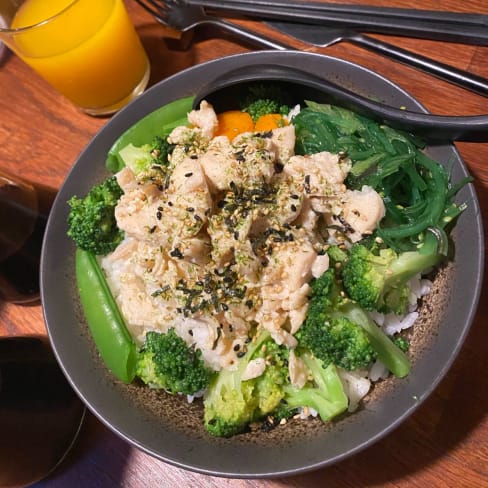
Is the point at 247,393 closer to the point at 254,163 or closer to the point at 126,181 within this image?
the point at 254,163

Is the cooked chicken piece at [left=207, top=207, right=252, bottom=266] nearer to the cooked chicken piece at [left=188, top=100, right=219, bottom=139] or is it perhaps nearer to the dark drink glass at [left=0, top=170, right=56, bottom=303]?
the cooked chicken piece at [left=188, top=100, right=219, bottom=139]

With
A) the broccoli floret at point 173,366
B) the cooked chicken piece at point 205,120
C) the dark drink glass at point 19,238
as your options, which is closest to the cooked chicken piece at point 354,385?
the broccoli floret at point 173,366

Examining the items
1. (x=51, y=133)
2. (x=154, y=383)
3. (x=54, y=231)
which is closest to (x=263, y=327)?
(x=154, y=383)

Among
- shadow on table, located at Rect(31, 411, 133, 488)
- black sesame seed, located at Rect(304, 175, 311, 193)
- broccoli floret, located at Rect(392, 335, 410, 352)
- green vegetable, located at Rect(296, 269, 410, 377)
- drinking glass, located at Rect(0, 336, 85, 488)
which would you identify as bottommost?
shadow on table, located at Rect(31, 411, 133, 488)

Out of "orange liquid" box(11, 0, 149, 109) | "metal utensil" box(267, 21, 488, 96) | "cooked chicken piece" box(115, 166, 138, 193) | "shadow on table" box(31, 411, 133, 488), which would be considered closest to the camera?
"cooked chicken piece" box(115, 166, 138, 193)

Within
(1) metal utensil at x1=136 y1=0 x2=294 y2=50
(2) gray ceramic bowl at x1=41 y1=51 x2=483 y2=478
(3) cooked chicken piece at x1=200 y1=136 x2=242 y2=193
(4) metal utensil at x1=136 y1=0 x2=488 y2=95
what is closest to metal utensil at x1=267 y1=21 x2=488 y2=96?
(4) metal utensil at x1=136 y1=0 x2=488 y2=95
